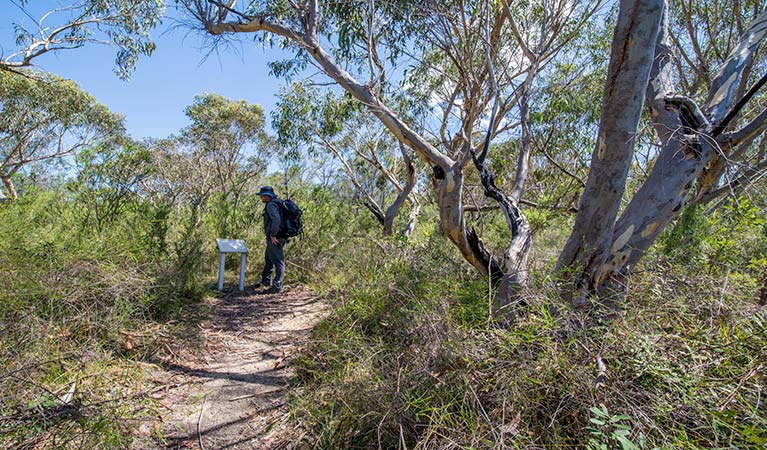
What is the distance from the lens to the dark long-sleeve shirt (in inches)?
245

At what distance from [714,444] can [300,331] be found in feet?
12.9

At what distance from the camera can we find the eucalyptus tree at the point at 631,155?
268 cm

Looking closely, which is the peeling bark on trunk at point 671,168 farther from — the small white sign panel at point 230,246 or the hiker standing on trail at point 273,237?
the small white sign panel at point 230,246

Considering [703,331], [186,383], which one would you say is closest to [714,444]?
[703,331]

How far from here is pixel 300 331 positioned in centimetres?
479

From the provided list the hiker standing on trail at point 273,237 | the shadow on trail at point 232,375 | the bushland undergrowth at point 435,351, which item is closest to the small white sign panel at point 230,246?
the hiker standing on trail at point 273,237

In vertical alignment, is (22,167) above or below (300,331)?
above

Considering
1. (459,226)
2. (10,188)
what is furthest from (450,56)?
(10,188)

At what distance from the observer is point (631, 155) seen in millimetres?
2764

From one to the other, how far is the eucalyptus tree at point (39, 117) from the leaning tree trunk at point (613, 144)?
14.0 metres

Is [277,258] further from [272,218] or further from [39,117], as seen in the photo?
[39,117]

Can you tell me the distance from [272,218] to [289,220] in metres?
0.31

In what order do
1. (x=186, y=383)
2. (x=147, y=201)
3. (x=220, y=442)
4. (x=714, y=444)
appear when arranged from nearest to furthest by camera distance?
(x=714, y=444) → (x=220, y=442) → (x=186, y=383) → (x=147, y=201)

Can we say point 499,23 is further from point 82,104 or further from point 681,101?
point 82,104
